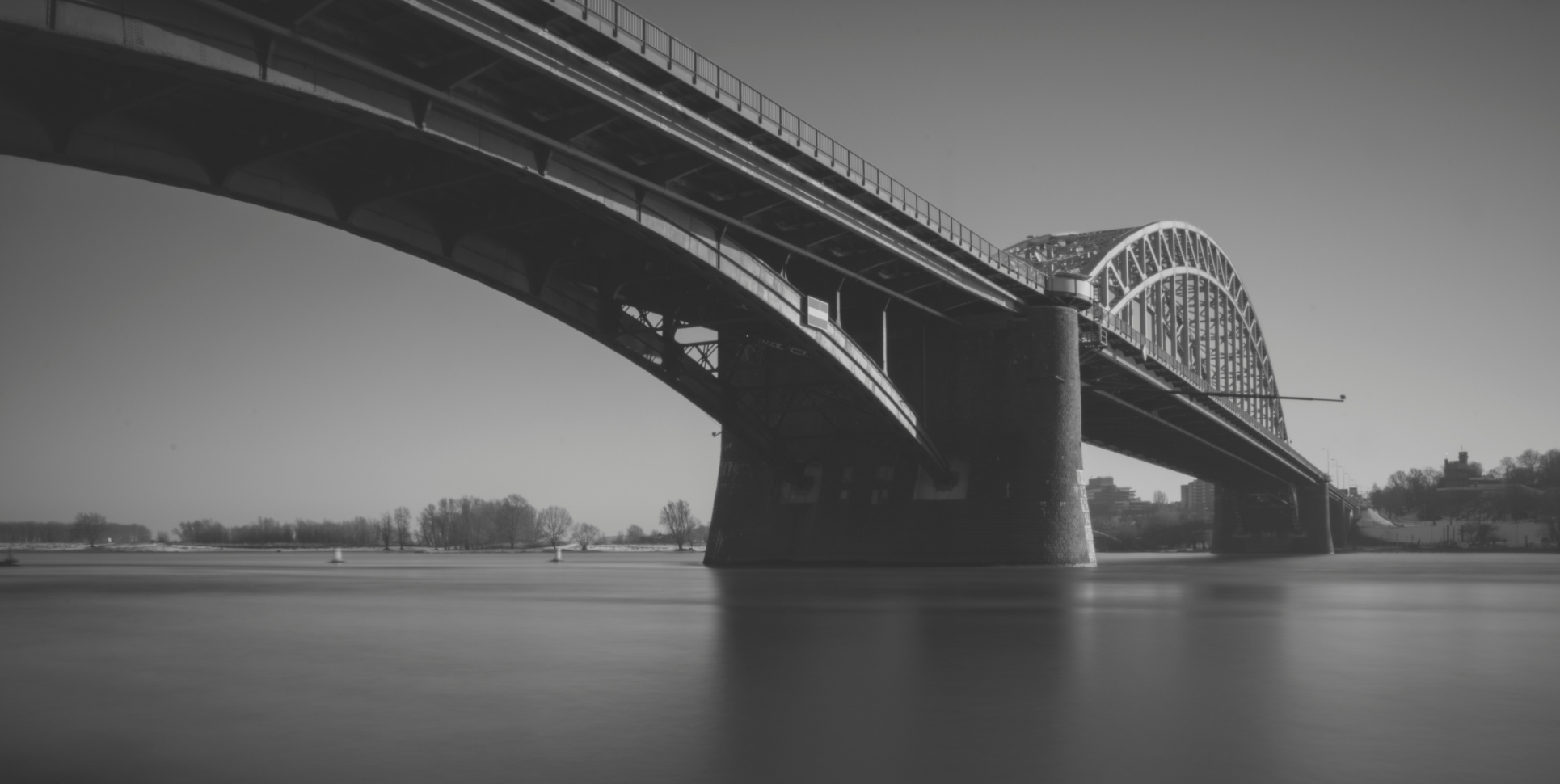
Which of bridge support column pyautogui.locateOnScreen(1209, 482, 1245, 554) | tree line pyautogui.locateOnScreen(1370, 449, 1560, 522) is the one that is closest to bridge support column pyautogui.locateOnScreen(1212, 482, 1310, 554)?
bridge support column pyautogui.locateOnScreen(1209, 482, 1245, 554)

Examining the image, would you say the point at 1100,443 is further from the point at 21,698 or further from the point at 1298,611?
the point at 21,698

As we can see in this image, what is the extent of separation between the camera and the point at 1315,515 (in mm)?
117000

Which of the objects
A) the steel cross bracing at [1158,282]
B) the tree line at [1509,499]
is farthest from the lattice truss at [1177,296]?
the tree line at [1509,499]

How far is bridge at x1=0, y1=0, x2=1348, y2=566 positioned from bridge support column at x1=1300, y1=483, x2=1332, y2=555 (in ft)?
202

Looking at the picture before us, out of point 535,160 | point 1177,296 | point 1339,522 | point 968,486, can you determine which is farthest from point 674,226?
point 1339,522

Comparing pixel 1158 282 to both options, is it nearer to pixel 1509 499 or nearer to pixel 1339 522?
pixel 1339 522

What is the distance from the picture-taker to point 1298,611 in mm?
18453

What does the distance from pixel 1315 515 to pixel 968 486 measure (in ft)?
283

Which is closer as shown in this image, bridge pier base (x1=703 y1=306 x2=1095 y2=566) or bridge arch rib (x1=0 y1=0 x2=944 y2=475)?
bridge arch rib (x1=0 y1=0 x2=944 y2=475)

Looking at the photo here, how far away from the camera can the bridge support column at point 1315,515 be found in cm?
11619

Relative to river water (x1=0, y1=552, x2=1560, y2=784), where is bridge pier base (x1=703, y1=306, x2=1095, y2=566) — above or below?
above

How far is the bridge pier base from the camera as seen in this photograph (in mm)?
41875

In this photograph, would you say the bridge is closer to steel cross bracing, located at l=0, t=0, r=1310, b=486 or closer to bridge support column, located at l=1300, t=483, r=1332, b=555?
steel cross bracing, located at l=0, t=0, r=1310, b=486

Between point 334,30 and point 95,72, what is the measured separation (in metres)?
3.85
